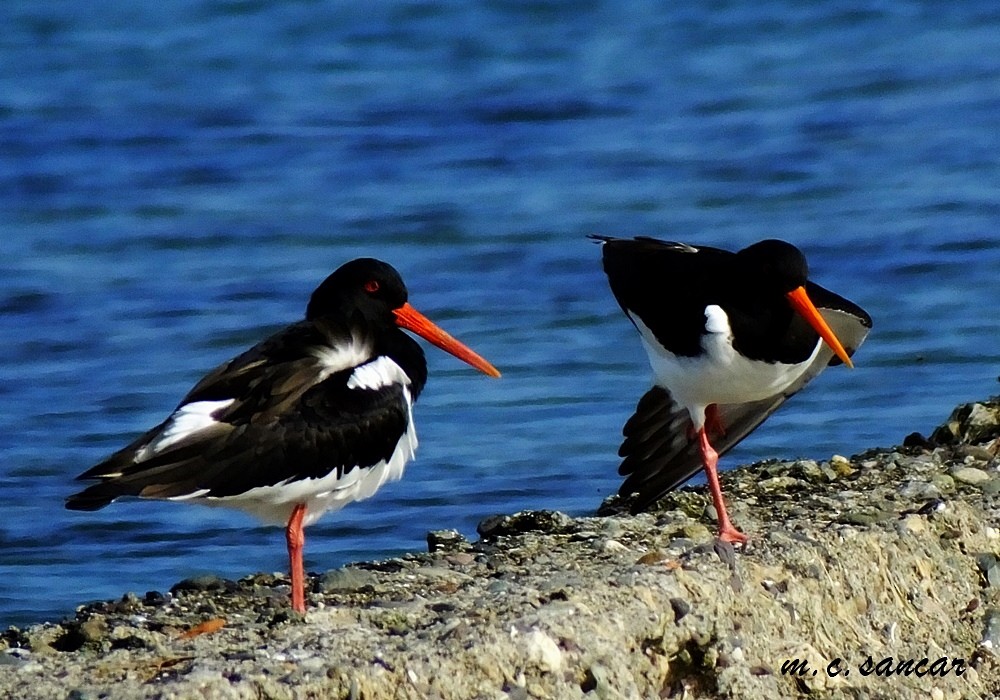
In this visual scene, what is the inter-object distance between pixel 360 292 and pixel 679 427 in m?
1.55

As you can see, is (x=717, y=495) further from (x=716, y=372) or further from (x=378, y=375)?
(x=378, y=375)

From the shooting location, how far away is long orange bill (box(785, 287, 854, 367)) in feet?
20.5

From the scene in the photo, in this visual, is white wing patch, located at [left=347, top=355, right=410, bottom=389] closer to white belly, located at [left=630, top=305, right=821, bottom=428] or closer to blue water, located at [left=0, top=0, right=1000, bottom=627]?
white belly, located at [left=630, top=305, right=821, bottom=428]

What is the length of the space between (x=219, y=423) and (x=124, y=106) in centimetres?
1047

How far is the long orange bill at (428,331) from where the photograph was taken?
6375mm

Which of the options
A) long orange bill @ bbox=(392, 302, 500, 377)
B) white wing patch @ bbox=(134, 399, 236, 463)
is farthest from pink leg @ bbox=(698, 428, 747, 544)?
white wing patch @ bbox=(134, 399, 236, 463)

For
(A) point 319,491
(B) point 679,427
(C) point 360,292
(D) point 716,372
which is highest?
(C) point 360,292

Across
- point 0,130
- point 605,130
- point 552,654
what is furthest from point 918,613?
point 0,130

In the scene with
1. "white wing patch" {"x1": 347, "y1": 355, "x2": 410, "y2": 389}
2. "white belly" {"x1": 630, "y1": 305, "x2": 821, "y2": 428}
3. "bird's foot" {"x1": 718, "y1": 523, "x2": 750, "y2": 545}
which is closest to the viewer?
"bird's foot" {"x1": 718, "y1": 523, "x2": 750, "y2": 545}

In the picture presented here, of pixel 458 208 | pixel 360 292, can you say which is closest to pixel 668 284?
pixel 360 292

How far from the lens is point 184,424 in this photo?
5.38 metres

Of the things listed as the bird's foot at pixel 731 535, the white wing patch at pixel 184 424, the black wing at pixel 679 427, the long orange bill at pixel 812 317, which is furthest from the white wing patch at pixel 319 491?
the long orange bill at pixel 812 317

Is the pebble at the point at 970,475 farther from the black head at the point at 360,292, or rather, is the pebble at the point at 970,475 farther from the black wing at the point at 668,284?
the black head at the point at 360,292

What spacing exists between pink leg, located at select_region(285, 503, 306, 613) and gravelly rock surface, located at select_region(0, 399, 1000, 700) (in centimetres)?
5
